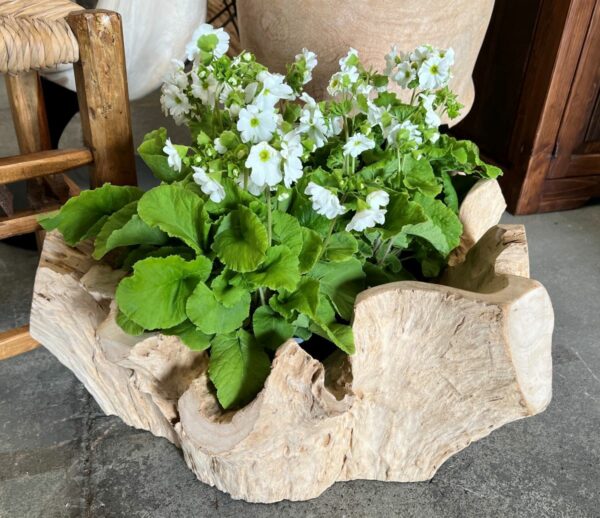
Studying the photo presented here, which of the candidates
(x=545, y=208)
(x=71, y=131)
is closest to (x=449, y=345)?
(x=545, y=208)

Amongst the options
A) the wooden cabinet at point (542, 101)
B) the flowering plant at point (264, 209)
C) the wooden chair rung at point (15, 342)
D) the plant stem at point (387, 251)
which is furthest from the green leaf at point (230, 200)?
the wooden cabinet at point (542, 101)

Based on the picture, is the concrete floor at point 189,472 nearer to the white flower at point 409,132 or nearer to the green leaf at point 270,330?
the green leaf at point 270,330

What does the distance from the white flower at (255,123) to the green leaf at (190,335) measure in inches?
10.9

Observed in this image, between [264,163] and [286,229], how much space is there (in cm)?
16

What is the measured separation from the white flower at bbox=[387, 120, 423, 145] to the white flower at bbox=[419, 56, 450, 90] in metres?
0.06

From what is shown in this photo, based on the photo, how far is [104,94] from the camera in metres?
1.03

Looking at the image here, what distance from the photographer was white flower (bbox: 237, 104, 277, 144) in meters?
0.71

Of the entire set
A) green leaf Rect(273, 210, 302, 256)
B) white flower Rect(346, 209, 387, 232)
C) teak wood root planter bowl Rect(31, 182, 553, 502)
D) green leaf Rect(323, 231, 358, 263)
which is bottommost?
teak wood root planter bowl Rect(31, 182, 553, 502)

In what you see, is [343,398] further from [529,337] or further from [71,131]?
[71,131]

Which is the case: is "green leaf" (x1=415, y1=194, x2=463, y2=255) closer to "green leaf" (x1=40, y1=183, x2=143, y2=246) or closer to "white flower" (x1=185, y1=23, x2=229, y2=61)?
"white flower" (x1=185, y1=23, x2=229, y2=61)

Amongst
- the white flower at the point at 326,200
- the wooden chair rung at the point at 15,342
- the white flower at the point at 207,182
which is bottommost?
the wooden chair rung at the point at 15,342

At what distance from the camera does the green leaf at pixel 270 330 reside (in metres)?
0.87

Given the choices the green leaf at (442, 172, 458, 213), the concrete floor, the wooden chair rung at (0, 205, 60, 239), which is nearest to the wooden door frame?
the concrete floor

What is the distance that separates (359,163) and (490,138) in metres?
1.09
